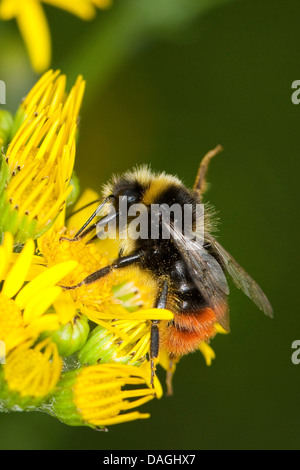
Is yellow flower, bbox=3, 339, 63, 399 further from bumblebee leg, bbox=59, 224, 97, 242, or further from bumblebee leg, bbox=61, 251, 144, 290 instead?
bumblebee leg, bbox=59, 224, 97, 242

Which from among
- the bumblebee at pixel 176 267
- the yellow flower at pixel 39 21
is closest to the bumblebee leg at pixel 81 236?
the bumblebee at pixel 176 267

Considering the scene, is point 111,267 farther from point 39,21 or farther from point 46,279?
point 39,21

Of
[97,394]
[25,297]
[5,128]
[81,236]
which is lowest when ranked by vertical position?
[97,394]

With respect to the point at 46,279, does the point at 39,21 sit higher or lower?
higher

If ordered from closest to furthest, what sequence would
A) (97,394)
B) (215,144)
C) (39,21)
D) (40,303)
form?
1. (40,303)
2. (97,394)
3. (39,21)
4. (215,144)

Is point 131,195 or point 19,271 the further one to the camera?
point 131,195

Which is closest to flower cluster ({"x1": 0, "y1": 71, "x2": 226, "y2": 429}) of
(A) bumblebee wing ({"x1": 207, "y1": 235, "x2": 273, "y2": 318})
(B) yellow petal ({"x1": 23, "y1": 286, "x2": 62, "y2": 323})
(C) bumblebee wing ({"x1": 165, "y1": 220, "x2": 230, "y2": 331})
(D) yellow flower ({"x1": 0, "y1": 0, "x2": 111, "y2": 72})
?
(B) yellow petal ({"x1": 23, "y1": 286, "x2": 62, "y2": 323})

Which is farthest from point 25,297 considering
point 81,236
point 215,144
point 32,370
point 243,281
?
point 215,144
